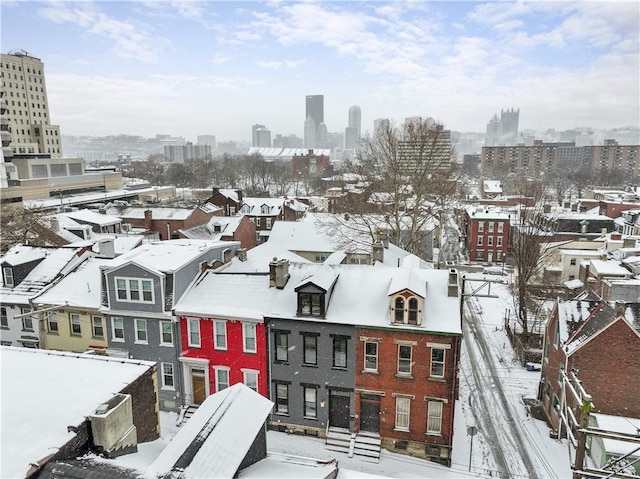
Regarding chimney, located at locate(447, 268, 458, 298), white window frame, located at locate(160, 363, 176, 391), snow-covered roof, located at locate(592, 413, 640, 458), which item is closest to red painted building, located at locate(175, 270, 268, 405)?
white window frame, located at locate(160, 363, 176, 391)

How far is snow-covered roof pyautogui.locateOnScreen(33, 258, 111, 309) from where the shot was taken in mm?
23375

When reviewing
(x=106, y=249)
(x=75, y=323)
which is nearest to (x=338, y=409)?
Answer: (x=75, y=323)

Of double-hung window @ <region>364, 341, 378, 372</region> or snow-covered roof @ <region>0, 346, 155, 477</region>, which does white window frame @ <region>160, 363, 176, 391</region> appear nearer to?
snow-covered roof @ <region>0, 346, 155, 477</region>

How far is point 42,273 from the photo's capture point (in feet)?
84.9

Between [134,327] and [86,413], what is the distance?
39.9ft

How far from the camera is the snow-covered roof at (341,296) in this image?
19.6 m

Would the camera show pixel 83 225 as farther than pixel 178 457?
Yes

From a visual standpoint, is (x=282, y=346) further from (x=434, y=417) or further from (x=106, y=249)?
(x=106, y=249)

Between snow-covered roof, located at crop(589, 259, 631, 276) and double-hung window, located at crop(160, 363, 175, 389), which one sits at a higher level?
snow-covered roof, located at crop(589, 259, 631, 276)

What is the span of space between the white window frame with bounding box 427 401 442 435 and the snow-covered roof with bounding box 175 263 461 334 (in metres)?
3.56

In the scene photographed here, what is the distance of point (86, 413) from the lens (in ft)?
36.3

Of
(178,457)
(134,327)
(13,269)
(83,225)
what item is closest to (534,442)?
(178,457)

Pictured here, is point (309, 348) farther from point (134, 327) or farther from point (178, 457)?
point (178, 457)

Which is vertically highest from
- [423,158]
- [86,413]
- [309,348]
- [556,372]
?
[423,158]
